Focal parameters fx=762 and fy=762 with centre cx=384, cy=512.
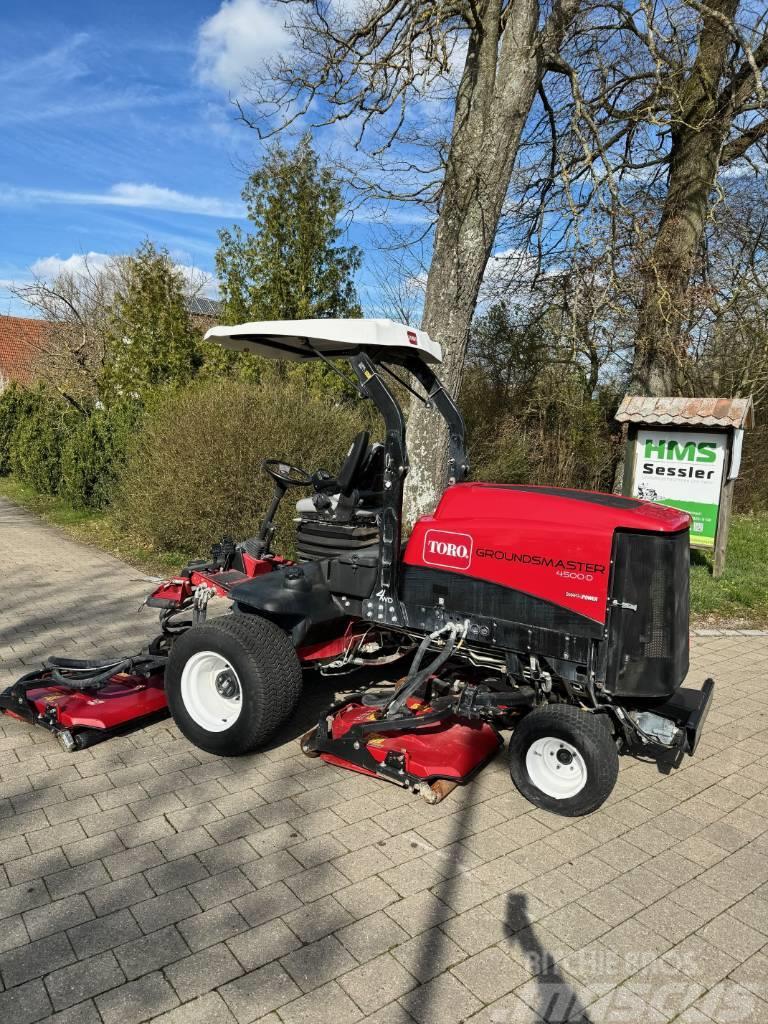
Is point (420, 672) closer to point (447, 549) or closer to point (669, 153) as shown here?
point (447, 549)

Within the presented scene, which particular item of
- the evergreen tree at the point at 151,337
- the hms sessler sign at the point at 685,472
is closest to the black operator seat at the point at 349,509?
the hms sessler sign at the point at 685,472

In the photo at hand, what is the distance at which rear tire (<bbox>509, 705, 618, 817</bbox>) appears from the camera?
3.27 meters

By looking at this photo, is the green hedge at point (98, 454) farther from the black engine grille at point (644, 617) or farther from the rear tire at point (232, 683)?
the black engine grille at point (644, 617)

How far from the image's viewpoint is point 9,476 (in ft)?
60.5

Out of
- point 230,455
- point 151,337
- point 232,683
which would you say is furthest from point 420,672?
point 151,337

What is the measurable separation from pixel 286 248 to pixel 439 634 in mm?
9283

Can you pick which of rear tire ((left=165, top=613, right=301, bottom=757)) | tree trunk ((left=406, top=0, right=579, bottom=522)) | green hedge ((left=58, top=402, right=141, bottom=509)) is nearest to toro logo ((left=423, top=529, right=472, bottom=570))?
rear tire ((left=165, top=613, right=301, bottom=757))

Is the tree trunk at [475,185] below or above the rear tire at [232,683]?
above

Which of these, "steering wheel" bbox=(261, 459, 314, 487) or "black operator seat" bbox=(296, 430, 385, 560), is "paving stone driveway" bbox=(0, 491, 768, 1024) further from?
"steering wheel" bbox=(261, 459, 314, 487)

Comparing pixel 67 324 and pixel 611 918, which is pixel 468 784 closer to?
pixel 611 918

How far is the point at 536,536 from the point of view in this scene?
341 cm

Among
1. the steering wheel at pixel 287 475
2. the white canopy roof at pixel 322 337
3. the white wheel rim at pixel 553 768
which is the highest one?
the white canopy roof at pixel 322 337

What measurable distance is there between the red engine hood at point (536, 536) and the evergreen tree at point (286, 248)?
27.2ft

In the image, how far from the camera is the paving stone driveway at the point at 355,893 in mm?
2348
